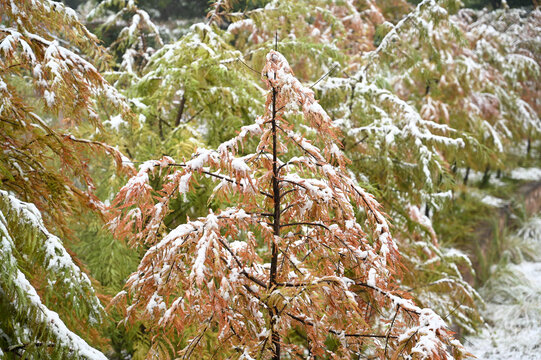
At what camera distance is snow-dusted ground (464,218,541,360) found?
16.5 ft

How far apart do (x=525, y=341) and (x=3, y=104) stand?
6.04 meters

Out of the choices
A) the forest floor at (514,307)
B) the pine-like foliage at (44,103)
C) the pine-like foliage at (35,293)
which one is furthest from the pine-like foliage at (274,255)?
the forest floor at (514,307)

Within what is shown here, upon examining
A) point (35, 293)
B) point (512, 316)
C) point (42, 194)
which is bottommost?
point (512, 316)

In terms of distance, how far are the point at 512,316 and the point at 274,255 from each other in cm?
539

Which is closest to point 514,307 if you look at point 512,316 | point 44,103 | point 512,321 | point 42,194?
point 512,316

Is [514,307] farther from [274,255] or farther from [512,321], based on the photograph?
[274,255]

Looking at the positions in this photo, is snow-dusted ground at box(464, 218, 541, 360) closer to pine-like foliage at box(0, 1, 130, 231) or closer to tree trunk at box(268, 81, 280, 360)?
tree trunk at box(268, 81, 280, 360)

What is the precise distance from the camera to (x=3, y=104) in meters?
1.75

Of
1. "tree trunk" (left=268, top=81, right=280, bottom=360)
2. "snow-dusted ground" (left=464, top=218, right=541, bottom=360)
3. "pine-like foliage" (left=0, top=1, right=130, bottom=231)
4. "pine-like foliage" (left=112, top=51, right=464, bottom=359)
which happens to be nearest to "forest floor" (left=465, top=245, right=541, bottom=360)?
"snow-dusted ground" (left=464, top=218, right=541, bottom=360)

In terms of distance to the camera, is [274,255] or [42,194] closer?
[274,255]

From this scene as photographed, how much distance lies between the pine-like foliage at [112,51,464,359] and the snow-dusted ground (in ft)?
12.8

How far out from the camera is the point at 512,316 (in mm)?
5594

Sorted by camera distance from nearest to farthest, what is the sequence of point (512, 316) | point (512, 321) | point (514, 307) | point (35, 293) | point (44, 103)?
1. point (35, 293)
2. point (44, 103)
3. point (512, 321)
4. point (512, 316)
5. point (514, 307)

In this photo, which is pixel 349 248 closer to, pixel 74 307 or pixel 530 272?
pixel 74 307
